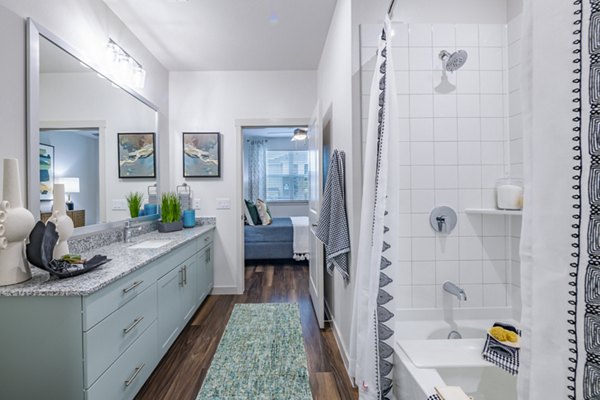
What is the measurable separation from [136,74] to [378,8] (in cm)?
217

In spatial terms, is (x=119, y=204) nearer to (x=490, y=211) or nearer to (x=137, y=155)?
(x=137, y=155)

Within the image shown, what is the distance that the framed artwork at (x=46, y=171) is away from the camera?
1.67 metres

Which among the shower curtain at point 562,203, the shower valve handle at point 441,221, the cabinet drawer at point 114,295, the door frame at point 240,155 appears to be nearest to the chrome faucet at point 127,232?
the cabinet drawer at point 114,295

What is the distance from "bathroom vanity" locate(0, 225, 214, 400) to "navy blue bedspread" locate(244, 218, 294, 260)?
2865 millimetres

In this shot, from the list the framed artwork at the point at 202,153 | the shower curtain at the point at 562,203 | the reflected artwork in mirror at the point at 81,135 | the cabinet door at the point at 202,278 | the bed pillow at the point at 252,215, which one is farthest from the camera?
the bed pillow at the point at 252,215

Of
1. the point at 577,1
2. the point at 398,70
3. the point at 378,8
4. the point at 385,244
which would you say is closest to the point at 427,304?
the point at 385,244

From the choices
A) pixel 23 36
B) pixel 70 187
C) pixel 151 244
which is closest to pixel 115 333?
pixel 151 244

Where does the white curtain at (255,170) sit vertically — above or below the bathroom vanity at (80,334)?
above

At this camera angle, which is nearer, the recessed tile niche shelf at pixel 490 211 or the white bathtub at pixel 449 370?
the white bathtub at pixel 449 370

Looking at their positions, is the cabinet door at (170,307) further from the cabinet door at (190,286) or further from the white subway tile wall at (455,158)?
the white subway tile wall at (455,158)

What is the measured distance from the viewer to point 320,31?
266cm

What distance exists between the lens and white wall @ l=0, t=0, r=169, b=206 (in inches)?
57.0

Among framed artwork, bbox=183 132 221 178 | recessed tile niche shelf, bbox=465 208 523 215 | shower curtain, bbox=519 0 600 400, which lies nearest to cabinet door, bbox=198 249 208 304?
framed artwork, bbox=183 132 221 178

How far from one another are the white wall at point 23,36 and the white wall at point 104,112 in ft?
0.54
